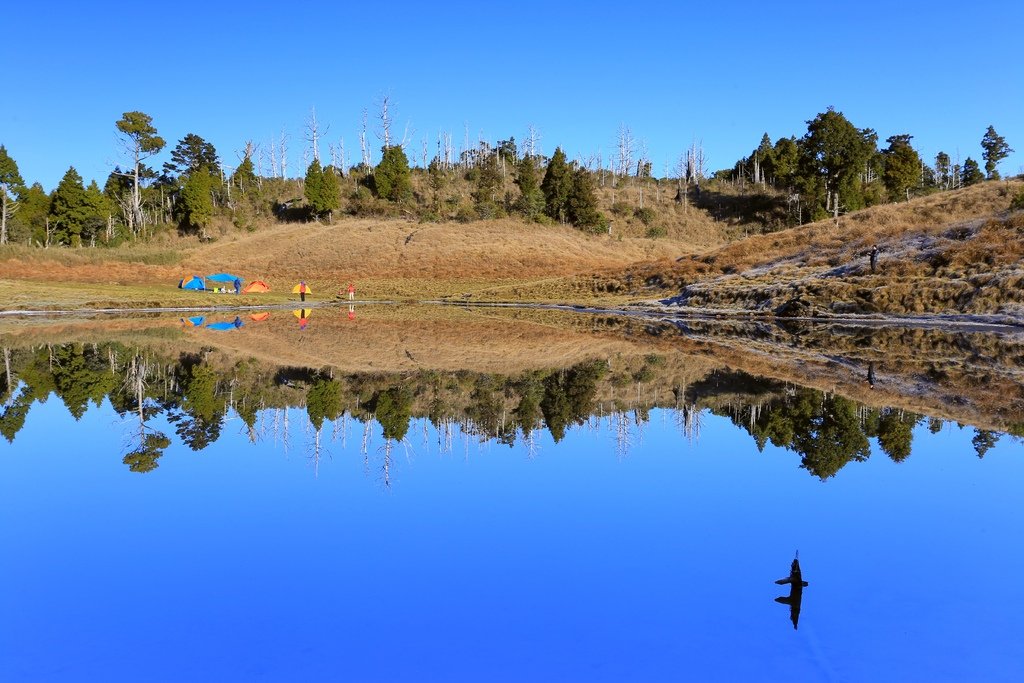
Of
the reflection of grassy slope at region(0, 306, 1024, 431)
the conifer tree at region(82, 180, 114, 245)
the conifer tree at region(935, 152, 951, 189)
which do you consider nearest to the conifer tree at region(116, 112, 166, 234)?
the conifer tree at region(82, 180, 114, 245)

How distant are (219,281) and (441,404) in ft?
196

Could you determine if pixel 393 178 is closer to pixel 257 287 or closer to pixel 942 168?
pixel 257 287

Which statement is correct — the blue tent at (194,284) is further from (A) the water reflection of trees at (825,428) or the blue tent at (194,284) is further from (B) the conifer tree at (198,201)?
(A) the water reflection of trees at (825,428)

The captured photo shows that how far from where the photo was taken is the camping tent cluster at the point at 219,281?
68625mm

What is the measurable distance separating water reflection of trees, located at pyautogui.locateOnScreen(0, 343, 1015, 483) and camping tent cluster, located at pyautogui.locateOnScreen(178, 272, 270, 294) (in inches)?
1866

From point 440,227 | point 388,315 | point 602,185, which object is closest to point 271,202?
point 440,227

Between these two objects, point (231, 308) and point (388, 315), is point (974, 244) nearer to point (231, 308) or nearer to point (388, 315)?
point (388, 315)

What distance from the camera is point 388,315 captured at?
4878cm

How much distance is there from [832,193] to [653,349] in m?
74.1

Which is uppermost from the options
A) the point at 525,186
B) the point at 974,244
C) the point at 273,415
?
the point at 525,186

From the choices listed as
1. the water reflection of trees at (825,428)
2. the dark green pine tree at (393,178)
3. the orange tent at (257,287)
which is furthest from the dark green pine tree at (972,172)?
the water reflection of trees at (825,428)

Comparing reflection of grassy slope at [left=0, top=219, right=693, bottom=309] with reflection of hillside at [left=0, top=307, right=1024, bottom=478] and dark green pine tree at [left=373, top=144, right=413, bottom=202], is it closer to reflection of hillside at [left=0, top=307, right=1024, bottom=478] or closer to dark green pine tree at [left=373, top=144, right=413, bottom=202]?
dark green pine tree at [left=373, top=144, right=413, bottom=202]

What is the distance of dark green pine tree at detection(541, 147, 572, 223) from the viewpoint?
99375 mm

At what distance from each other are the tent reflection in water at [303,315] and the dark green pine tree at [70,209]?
43.1 meters
